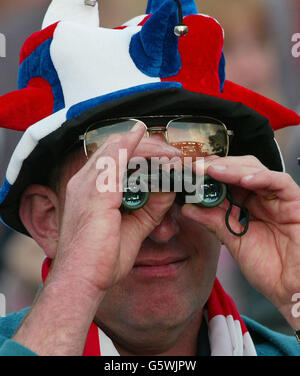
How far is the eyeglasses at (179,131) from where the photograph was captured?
2.01 meters

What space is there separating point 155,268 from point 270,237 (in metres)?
0.45

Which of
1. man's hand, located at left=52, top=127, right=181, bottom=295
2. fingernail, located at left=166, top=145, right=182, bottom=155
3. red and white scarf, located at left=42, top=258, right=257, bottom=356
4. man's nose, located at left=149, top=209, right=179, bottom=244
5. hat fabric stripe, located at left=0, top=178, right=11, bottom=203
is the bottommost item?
red and white scarf, located at left=42, top=258, right=257, bottom=356

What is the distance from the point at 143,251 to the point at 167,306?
9.1 inches

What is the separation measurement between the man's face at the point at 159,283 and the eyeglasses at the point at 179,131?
15 centimetres

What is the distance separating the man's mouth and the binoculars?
1.10 ft

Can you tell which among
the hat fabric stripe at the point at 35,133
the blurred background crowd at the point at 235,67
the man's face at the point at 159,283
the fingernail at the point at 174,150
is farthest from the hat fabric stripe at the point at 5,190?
the blurred background crowd at the point at 235,67

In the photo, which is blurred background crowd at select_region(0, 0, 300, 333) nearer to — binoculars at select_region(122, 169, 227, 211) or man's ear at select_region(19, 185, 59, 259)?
man's ear at select_region(19, 185, 59, 259)

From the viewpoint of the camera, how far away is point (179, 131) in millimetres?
2072

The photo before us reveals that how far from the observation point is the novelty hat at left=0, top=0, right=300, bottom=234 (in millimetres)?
1994

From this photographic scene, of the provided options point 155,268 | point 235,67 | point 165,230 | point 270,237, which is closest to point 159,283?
point 155,268

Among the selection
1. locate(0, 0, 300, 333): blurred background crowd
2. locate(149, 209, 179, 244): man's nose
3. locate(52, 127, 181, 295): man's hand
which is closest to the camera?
locate(52, 127, 181, 295): man's hand

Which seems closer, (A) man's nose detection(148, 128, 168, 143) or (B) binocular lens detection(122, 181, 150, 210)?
(B) binocular lens detection(122, 181, 150, 210)

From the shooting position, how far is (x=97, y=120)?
6.60 feet

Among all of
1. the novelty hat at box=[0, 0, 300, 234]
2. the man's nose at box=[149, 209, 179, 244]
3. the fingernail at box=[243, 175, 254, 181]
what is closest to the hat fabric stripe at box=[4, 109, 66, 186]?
the novelty hat at box=[0, 0, 300, 234]
